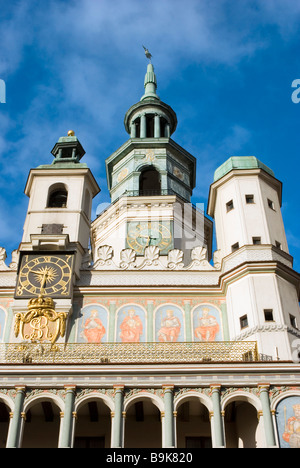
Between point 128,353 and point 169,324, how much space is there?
306 cm

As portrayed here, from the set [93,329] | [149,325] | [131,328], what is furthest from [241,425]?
[93,329]

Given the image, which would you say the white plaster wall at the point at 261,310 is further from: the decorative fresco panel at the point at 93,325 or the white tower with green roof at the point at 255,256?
the decorative fresco panel at the point at 93,325

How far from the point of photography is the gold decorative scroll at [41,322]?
79.3 ft

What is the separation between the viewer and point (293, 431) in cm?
2002

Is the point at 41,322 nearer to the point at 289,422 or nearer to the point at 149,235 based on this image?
the point at 289,422

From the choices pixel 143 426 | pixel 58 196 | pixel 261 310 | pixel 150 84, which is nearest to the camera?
pixel 143 426

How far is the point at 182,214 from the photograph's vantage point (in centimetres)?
3453

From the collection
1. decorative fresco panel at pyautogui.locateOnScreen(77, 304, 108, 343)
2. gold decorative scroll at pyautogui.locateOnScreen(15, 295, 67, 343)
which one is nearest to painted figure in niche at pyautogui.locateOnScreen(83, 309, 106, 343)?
decorative fresco panel at pyautogui.locateOnScreen(77, 304, 108, 343)

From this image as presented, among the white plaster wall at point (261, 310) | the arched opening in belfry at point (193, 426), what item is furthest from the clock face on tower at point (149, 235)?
the arched opening in belfry at point (193, 426)

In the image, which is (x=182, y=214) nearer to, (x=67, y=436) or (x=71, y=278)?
(x=71, y=278)

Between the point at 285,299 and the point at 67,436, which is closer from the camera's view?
the point at 67,436
